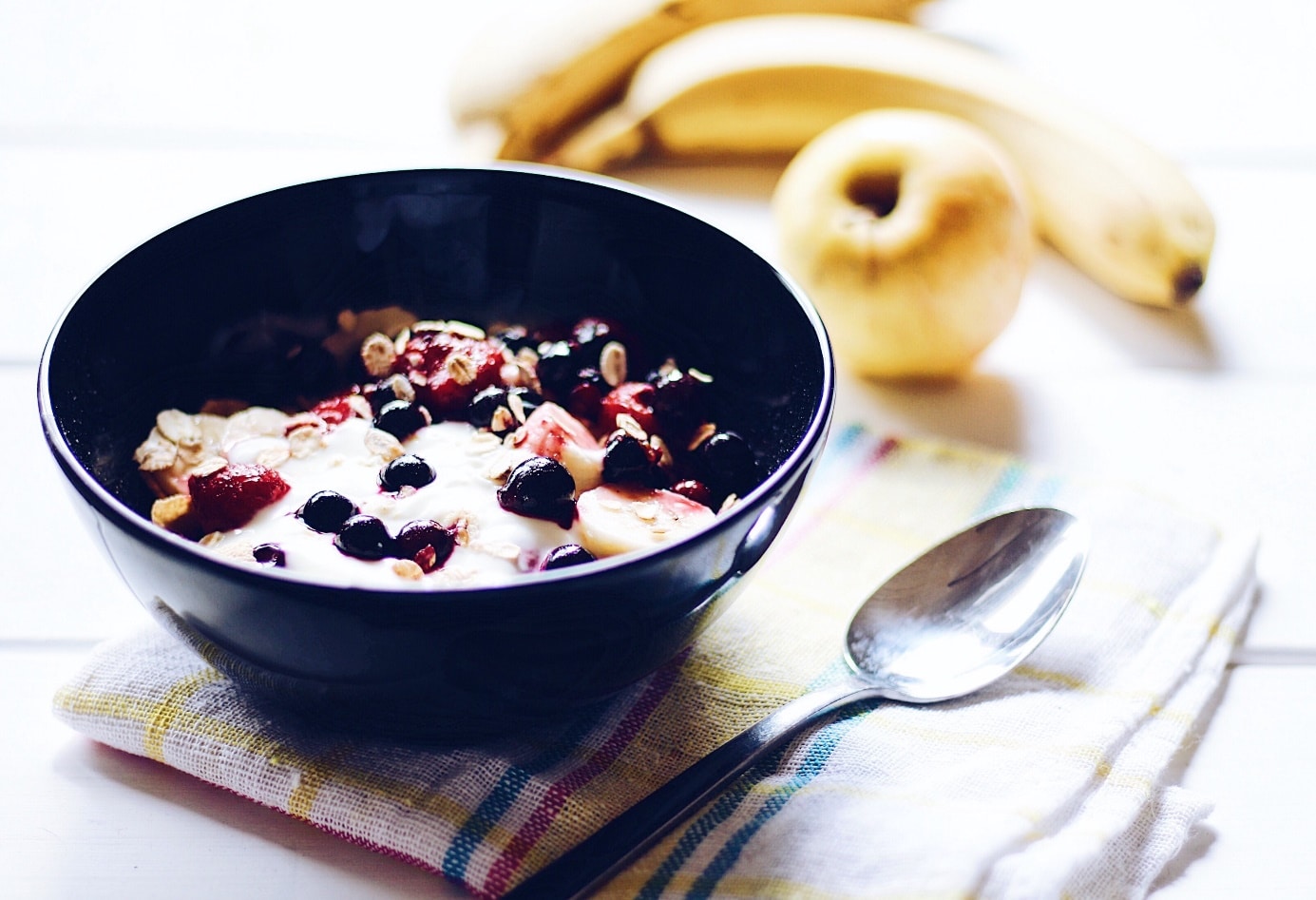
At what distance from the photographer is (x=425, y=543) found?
841mm

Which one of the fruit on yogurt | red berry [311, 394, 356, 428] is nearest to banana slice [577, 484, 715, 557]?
the fruit on yogurt

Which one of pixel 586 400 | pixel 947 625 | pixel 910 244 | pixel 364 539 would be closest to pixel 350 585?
pixel 364 539

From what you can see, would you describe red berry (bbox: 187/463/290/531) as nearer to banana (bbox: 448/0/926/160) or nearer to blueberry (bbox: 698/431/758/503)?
blueberry (bbox: 698/431/758/503)

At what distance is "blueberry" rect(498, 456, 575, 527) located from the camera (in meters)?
0.86

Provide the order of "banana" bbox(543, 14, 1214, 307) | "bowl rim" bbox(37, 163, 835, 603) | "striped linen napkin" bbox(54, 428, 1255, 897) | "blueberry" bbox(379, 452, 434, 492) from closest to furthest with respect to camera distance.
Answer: "bowl rim" bbox(37, 163, 835, 603), "striped linen napkin" bbox(54, 428, 1255, 897), "blueberry" bbox(379, 452, 434, 492), "banana" bbox(543, 14, 1214, 307)

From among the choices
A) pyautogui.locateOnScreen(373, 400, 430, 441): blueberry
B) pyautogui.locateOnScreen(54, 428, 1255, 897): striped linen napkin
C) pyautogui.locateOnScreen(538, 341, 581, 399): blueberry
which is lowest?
pyautogui.locateOnScreen(54, 428, 1255, 897): striped linen napkin

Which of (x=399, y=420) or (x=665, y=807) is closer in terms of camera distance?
(x=665, y=807)

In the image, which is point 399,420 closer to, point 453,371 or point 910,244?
point 453,371

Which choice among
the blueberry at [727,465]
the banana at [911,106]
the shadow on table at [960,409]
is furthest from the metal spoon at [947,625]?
the banana at [911,106]

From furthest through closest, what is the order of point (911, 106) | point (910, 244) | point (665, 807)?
point (911, 106), point (910, 244), point (665, 807)

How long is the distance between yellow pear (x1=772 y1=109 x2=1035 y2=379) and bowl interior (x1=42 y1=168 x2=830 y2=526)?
0.29 meters

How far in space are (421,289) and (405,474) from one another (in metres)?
0.27

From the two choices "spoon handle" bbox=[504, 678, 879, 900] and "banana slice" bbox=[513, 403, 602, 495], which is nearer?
"spoon handle" bbox=[504, 678, 879, 900]

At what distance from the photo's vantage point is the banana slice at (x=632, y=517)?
0.86 meters
